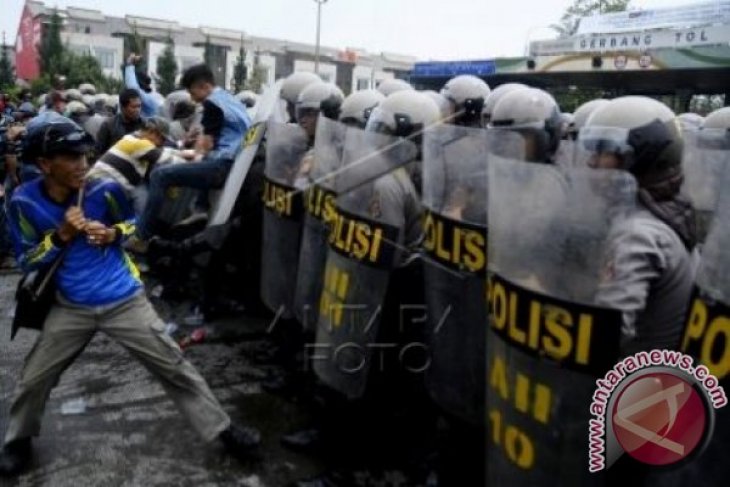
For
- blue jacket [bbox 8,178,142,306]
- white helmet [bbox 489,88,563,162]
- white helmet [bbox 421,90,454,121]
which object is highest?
white helmet [bbox 421,90,454,121]

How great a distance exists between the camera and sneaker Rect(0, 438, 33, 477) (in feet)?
11.5

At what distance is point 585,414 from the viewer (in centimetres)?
196

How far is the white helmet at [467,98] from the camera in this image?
535 cm

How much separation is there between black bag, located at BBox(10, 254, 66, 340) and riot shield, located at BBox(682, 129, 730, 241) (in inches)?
124

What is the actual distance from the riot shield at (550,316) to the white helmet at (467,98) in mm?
3162

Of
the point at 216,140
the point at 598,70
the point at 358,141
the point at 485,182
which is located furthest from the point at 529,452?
the point at 598,70

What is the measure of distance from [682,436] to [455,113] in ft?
12.6

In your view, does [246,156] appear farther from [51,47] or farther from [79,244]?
[51,47]

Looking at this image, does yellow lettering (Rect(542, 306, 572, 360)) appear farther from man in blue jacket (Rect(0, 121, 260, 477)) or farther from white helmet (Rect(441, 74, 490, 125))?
white helmet (Rect(441, 74, 490, 125))

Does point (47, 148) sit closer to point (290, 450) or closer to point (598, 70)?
point (290, 450)

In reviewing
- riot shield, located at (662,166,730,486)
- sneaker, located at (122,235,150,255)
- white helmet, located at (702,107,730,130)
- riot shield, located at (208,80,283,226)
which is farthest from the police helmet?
sneaker, located at (122,235,150,255)

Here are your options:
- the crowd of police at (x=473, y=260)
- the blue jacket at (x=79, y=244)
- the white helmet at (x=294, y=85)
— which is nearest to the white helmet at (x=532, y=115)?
Answer: the crowd of police at (x=473, y=260)

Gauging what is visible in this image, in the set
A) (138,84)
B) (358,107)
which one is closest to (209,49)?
(138,84)

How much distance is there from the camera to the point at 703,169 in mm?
3594
